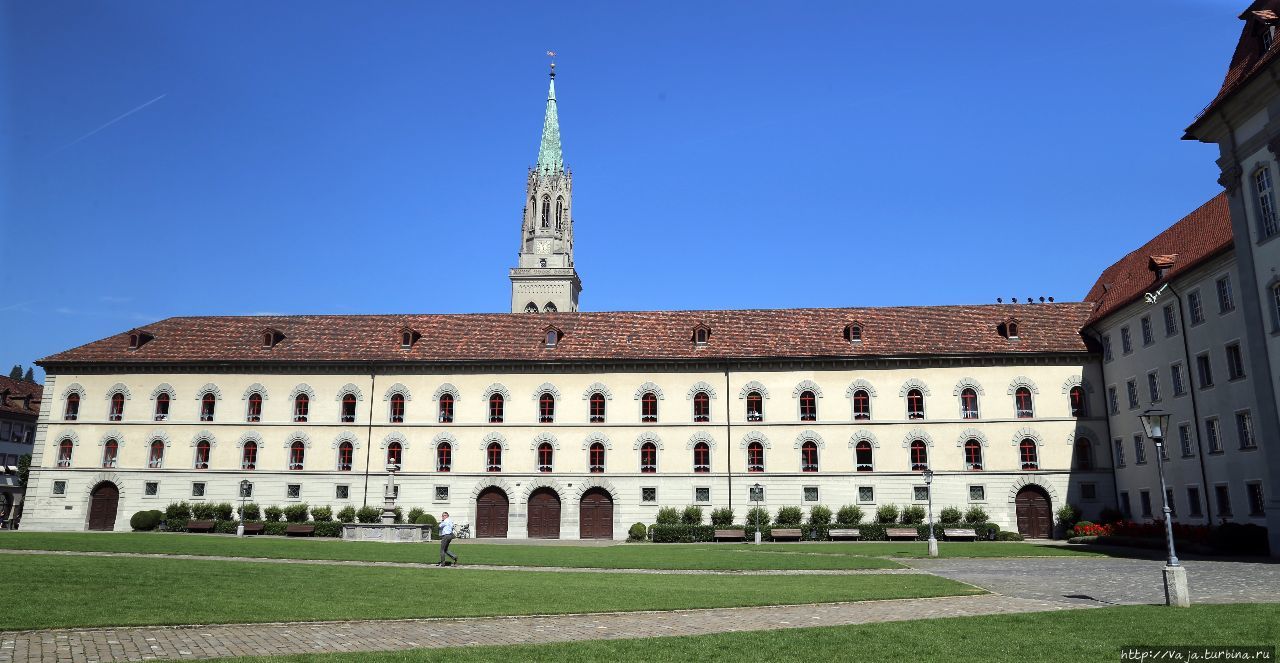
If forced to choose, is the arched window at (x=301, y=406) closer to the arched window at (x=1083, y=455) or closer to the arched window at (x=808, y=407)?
the arched window at (x=808, y=407)

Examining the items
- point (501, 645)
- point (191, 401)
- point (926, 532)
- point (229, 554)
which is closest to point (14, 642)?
point (501, 645)

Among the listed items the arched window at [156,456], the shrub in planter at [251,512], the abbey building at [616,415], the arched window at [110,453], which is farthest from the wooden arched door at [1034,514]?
the arched window at [110,453]

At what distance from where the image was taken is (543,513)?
50.6 m

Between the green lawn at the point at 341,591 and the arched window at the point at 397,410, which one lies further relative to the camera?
the arched window at the point at 397,410

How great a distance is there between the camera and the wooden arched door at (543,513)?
165 feet

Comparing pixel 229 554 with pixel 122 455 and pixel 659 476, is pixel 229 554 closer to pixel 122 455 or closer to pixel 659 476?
pixel 659 476

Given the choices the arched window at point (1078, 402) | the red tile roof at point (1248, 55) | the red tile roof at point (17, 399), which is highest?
the red tile roof at point (1248, 55)

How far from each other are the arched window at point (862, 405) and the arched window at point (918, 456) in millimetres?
3054

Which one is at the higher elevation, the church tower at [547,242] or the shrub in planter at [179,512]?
the church tower at [547,242]

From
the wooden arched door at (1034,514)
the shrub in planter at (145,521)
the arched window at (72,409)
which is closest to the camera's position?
the wooden arched door at (1034,514)

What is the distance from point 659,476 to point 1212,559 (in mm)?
27948

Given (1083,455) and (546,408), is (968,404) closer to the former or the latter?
(1083,455)

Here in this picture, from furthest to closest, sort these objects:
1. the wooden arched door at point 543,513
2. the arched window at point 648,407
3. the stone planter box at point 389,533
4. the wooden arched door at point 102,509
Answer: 1. the wooden arched door at point 102,509
2. the arched window at point 648,407
3. the wooden arched door at point 543,513
4. the stone planter box at point 389,533

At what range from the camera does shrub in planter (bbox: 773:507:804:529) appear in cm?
4797
